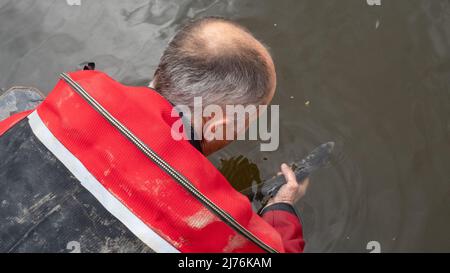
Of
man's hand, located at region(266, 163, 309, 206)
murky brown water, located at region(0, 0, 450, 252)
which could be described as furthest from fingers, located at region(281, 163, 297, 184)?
murky brown water, located at region(0, 0, 450, 252)

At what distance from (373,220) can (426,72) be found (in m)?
0.64

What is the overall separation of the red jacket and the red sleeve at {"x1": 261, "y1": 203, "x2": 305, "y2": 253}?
0.37 m

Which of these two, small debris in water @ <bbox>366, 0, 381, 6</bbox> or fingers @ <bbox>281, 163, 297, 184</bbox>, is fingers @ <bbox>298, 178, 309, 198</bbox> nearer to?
fingers @ <bbox>281, 163, 297, 184</bbox>

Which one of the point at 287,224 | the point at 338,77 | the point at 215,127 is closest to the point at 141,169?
the point at 215,127

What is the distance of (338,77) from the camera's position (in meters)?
2.22

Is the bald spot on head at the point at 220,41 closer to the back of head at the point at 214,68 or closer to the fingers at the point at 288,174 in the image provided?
the back of head at the point at 214,68

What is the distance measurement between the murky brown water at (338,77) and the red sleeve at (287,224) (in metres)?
0.40

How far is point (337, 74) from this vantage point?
2.22 metres

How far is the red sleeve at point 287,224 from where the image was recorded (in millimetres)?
1508

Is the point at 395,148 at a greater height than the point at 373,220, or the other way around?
the point at 395,148

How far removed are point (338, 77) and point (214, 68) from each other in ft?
3.48

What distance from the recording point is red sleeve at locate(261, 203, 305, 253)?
A: 4.95 ft


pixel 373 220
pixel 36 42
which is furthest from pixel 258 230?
pixel 36 42
